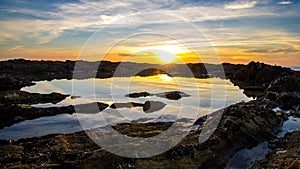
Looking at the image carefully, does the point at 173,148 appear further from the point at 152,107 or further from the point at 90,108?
the point at 90,108

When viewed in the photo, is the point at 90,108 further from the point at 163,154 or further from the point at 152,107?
the point at 163,154

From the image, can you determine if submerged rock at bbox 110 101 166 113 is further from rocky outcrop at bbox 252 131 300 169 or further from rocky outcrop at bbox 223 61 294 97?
rocky outcrop at bbox 223 61 294 97

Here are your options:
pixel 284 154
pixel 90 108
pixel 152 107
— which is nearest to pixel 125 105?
pixel 152 107

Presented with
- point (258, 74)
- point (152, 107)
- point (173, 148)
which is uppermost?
point (258, 74)

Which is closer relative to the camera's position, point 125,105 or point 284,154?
point 284,154

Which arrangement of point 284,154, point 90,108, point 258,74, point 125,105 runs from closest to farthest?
point 284,154, point 90,108, point 125,105, point 258,74

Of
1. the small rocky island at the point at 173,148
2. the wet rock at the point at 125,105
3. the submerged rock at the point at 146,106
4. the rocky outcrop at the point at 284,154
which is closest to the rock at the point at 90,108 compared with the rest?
the wet rock at the point at 125,105

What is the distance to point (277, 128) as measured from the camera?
28797 mm

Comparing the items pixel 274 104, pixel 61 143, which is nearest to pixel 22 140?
pixel 61 143

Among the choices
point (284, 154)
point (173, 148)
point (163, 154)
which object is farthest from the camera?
Result: point (284, 154)

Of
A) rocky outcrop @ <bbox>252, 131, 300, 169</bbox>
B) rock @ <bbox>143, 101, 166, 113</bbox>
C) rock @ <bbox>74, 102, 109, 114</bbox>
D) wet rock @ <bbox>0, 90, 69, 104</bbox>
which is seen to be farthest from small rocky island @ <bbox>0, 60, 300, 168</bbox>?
rock @ <bbox>143, 101, 166, 113</bbox>

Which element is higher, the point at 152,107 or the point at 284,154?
the point at 152,107

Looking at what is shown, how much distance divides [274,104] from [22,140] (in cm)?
3643

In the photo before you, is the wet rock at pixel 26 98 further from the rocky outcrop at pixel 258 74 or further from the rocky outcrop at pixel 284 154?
the rocky outcrop at pixel 258 74
